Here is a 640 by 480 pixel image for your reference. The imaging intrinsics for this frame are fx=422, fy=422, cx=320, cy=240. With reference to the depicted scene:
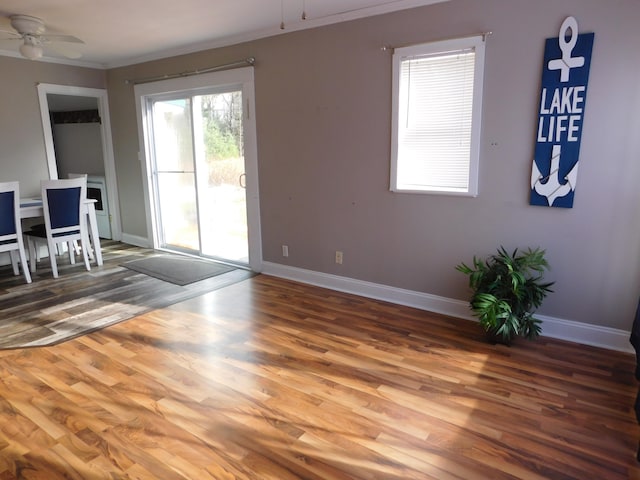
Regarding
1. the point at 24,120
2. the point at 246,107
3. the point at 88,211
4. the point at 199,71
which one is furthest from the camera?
the point at 24,120

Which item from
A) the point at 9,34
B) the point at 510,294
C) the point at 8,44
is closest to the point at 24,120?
the point at 8,44

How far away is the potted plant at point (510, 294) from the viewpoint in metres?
2.77

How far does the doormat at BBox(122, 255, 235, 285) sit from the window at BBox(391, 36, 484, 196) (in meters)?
2.28

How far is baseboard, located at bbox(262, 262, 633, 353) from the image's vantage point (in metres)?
2.84

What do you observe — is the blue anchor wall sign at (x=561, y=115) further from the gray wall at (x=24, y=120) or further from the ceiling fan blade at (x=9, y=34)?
the gray wall at (x=24, y=120)

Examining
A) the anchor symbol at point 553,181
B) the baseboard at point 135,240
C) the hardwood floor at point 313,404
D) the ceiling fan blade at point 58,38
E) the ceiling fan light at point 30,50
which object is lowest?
the hardwood floor at point 313,404

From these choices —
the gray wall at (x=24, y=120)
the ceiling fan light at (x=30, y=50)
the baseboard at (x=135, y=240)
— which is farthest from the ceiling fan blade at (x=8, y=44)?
the baseboard at (x=135, y=240)

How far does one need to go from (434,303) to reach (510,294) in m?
0.76

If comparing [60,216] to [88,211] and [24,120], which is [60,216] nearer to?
[88,211]

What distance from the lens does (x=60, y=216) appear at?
14.7 ft

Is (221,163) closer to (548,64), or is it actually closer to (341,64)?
(341,64)

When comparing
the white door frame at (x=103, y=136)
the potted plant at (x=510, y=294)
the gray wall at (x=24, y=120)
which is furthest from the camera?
the white door frame at (x=103, y=136)

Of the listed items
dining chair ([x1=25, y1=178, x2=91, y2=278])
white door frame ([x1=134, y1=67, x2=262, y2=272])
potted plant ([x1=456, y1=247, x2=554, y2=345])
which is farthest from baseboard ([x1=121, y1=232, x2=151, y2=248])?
potted plant ([x1=456, y1=247, x2=554, y2=345])

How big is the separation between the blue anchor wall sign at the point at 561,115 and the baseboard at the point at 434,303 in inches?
34.1
